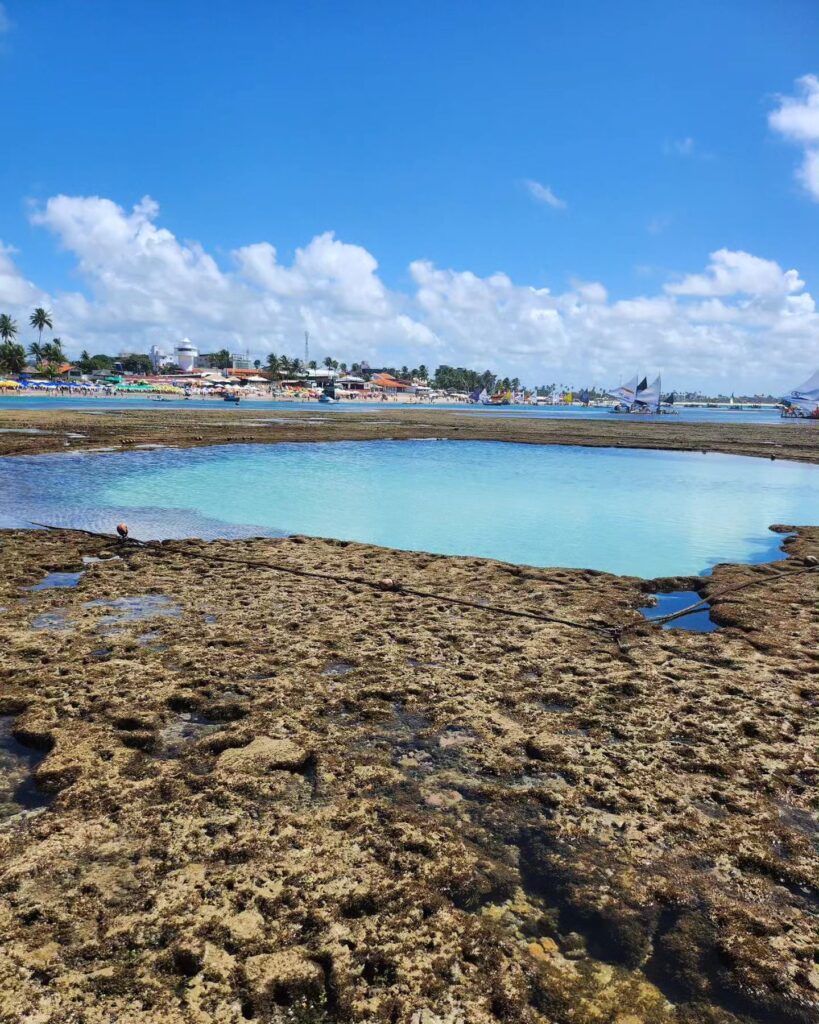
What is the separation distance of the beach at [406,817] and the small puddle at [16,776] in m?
0.05

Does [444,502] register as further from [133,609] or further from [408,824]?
[408,824]

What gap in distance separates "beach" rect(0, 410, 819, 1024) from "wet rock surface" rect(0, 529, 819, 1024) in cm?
2

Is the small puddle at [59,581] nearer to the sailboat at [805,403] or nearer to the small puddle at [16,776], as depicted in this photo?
the small puddle at [16,776]

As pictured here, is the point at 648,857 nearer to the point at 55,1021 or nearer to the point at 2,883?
the point at 55,1021

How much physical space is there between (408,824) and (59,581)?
734 cm

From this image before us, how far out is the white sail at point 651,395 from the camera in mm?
115188

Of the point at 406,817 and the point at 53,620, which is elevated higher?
the point at 406,817

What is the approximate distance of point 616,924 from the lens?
3271 millimetres

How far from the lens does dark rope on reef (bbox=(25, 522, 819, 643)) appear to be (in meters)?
7.53

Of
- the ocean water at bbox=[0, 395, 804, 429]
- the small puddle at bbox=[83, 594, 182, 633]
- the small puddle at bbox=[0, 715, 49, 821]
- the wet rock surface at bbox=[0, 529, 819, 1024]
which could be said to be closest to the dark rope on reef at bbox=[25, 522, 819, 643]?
the wet rock surface at bbox=[0, 529, 819, 1024]

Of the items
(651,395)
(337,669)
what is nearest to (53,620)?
(337,669)

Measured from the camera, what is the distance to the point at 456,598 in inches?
342

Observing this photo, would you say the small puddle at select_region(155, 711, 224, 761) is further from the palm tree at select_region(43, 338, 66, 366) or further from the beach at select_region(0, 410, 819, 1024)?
the palm tree at select_region(43, 338, 66, 366)

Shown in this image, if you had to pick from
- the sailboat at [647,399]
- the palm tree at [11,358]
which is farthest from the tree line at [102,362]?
the sailboat at [647,399]
